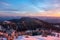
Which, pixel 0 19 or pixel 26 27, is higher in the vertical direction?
pixel 0 19

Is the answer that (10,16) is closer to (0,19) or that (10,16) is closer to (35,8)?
(0,19)

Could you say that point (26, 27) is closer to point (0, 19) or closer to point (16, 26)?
→ point (16, 26)

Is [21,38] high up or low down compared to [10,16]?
down

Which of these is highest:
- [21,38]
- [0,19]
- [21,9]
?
[21,9]

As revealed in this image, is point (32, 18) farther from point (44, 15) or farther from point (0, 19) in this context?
point (0, 19)

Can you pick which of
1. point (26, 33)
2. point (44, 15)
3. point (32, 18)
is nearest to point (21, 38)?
point (26, 33)

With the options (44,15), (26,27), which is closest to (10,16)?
(26,27)

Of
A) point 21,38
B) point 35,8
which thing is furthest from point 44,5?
point 21,38

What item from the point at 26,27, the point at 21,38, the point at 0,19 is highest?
the point at 0,19
